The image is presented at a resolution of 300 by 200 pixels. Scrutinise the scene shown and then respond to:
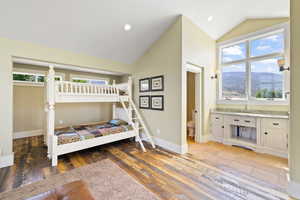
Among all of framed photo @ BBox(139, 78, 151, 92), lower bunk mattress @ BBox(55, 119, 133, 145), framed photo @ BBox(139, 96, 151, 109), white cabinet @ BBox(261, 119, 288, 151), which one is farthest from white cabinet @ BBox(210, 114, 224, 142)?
lower bunk mattress @ BBox(55, 119, 133, 145)

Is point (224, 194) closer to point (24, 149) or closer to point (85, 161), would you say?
point (85, 161)

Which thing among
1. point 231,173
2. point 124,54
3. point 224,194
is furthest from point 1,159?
point 231,173

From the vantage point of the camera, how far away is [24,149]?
3.33 metres

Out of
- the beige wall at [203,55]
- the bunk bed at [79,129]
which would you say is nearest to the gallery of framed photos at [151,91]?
the bunk bed at [79,129]

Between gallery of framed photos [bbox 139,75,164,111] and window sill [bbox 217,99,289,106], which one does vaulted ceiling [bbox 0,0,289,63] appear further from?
window sill [bbox 217,99,289,106]

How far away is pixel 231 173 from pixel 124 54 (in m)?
3.90

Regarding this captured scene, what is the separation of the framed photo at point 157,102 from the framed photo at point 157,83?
0.74ft

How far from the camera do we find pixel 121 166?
2580 millimetres

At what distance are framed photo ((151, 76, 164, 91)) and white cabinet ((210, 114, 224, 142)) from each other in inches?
77.3

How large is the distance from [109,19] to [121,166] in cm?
311

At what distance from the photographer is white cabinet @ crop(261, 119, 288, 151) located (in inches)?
116

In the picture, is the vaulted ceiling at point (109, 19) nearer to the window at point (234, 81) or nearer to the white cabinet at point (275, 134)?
the window at point (234, 81)

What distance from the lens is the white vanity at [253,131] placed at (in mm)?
2984

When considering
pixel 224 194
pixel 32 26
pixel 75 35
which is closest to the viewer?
pixel 224 194
